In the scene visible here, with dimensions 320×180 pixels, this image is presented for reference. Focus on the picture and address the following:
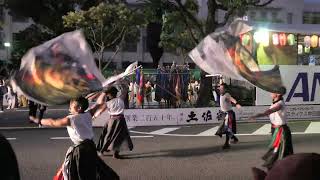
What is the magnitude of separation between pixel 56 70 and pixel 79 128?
6.79 feet

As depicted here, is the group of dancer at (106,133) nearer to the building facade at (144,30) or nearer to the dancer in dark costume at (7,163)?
the dancer in dark costume at (7,163)

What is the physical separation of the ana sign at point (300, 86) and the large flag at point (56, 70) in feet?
51.3

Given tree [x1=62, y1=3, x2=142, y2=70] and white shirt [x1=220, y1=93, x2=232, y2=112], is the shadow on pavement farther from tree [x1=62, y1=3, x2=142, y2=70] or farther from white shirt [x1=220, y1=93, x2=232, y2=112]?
tree [x1=62, y1=3, x2=142, y2=70]

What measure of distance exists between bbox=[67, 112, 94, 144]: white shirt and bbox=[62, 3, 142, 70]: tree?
2870 cm

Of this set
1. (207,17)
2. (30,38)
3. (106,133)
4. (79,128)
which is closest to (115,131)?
(106,133)

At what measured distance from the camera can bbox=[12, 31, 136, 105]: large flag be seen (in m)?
5.04

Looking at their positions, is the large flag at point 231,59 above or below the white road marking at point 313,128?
A: above

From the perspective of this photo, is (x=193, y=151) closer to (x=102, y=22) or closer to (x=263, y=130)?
(x=263, y=130)

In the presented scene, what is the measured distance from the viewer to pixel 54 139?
14.2 metres

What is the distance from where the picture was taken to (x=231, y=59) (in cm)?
416

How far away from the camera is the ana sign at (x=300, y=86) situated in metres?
20.3

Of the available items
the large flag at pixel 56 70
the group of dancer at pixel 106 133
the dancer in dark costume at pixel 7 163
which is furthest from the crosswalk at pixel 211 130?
the dancer in dark costume at pixel 7 163

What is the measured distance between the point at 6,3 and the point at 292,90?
1166 inches

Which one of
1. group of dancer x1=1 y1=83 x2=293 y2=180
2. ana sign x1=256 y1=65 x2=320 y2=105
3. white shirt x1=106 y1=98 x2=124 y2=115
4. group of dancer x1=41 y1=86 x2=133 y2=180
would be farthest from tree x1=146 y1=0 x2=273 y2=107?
group of dancer x1=41 y1=86 x2=133 y2=180
